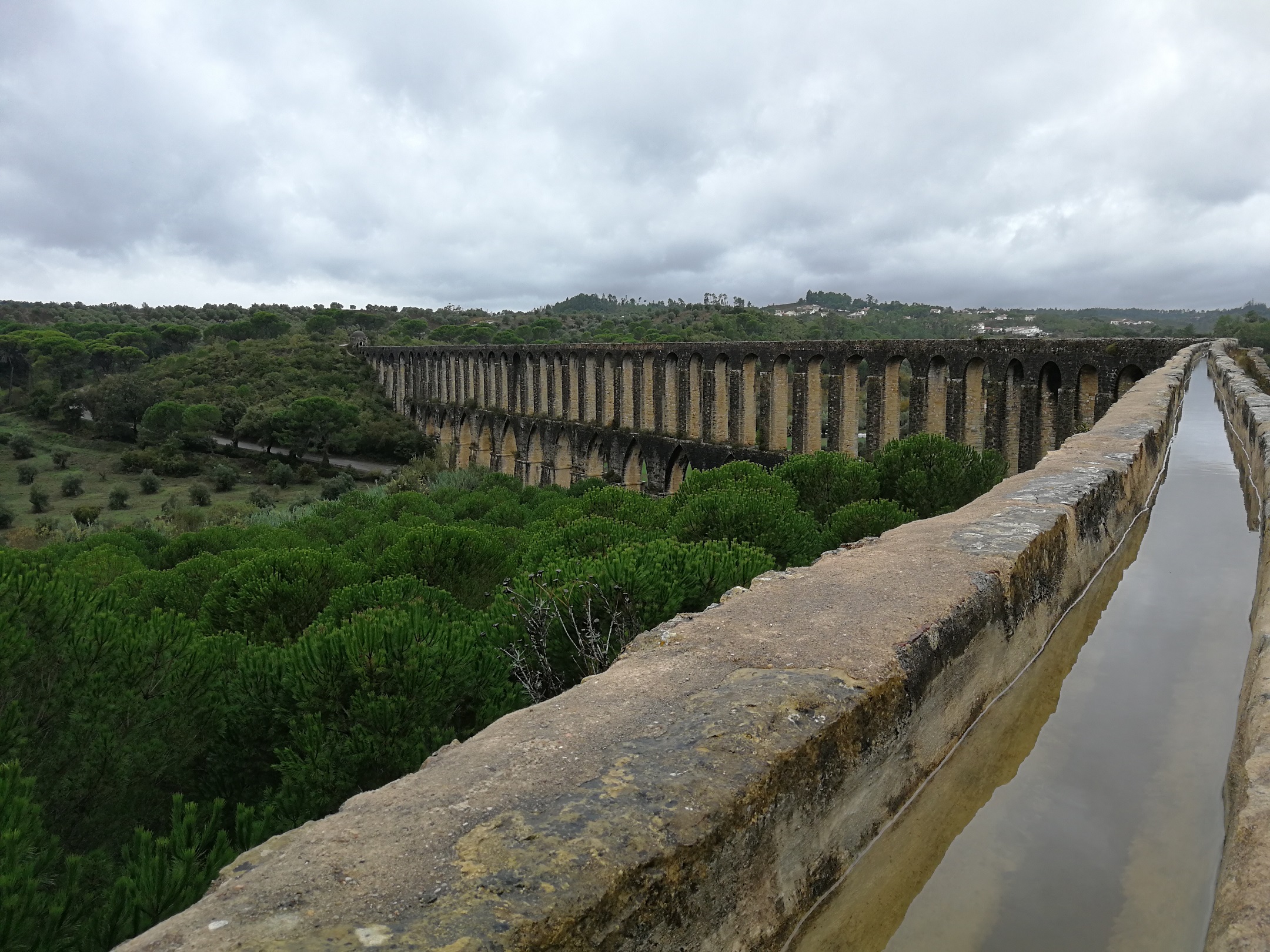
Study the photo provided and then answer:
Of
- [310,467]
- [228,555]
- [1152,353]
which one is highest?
[1152,353]

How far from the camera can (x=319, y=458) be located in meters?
41.3

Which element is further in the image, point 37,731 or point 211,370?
point 211,370

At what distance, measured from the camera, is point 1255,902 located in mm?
1141

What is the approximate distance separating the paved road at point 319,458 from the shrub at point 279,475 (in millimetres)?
3533

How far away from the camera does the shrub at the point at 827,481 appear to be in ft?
24.4

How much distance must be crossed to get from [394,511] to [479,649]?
9.51m

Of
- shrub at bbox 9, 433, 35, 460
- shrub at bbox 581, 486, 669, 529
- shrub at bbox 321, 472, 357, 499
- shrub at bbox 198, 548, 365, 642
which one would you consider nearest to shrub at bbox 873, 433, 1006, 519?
shrub at bbox 581, 486, 669, 529

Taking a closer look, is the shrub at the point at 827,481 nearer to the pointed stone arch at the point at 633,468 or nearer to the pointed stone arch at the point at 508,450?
the pointed stone arch at the point at 633,468

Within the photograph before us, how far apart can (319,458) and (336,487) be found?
833 cm

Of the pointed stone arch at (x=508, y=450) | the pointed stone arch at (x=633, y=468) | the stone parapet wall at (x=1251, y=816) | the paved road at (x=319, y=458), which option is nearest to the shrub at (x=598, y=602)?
the stone parapet wall at (x=1251, y=816)

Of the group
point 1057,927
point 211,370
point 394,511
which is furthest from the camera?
point 211,370

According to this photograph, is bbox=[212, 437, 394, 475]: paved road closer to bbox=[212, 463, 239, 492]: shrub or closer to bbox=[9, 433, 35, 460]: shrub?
bbox=[212, 463, 239, 492]: shrub

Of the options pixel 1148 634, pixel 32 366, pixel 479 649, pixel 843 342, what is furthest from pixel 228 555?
pixel 32 366

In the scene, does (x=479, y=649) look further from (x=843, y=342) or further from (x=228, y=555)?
(x=843, y=342)
